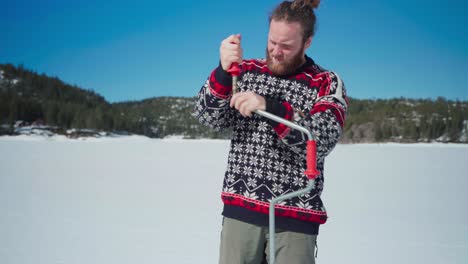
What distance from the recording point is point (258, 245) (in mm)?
1761

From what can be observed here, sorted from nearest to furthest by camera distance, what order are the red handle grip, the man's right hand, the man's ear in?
the red handle grip → the man's right hand → the man's ear

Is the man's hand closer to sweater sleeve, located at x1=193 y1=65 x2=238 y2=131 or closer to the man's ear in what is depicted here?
sweater sleeve, located at x1=193 y1=65 x2=238 y2=131

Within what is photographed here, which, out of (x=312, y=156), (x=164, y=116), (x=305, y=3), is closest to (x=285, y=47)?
(x=305, y=3)

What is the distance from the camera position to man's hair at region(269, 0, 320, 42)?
1.55 m

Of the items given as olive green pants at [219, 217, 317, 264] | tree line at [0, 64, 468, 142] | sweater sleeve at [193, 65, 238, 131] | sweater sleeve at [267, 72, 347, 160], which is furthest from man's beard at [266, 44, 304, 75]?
tree line at [0, 64, 468, 142]

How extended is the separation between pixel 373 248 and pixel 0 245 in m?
5.08

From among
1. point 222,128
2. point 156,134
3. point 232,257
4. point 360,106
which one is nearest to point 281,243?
point 232,257

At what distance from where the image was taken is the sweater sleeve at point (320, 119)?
137cm

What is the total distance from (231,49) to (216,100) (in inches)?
10.9

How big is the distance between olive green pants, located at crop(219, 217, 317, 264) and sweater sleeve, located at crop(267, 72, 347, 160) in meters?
0.45

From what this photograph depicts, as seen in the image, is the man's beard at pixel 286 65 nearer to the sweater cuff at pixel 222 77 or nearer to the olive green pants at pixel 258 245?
the sweater cuff at pixel 222 77

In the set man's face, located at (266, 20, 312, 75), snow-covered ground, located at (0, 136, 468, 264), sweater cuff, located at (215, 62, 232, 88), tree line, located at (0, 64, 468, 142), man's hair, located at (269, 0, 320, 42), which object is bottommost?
snow-covered ground, located at (0, 136, 468, 264)

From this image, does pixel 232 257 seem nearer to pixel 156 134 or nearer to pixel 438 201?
pixel 438 201

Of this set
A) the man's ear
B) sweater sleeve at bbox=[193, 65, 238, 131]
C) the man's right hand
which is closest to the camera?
the man's right hand
